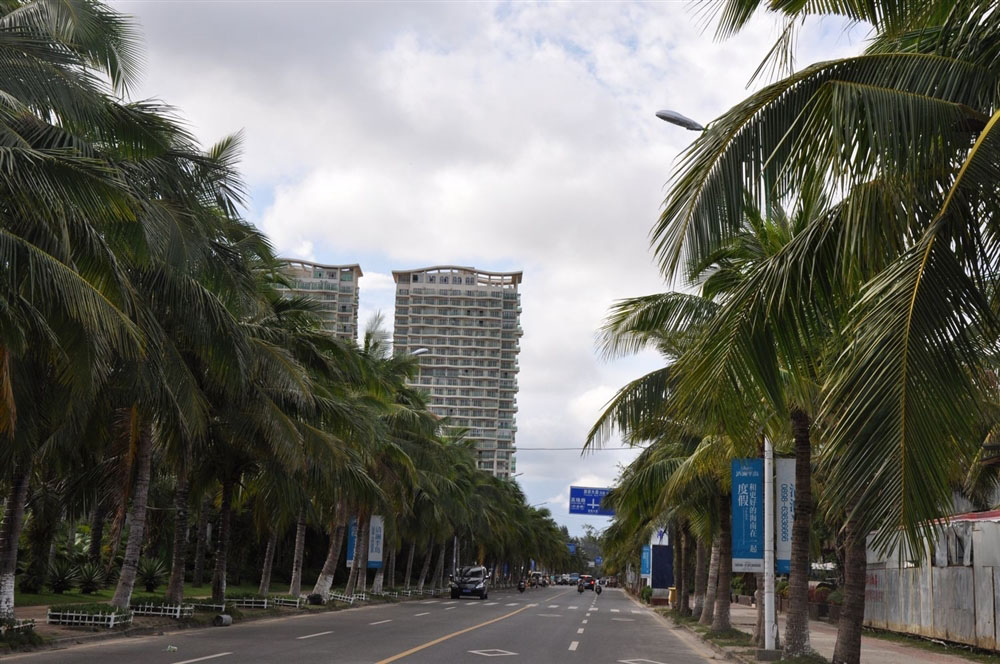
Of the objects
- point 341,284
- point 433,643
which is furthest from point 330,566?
point 341,284

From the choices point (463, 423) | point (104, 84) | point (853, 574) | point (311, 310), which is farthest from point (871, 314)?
point (463, 423)

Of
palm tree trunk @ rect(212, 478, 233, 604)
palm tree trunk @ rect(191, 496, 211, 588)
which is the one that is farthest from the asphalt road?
palm tree trunk @ rect(191, 496, 211, 588)

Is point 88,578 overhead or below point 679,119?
below

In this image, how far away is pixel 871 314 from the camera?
19.7 ft

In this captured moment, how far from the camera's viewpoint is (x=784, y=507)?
62.4 ft

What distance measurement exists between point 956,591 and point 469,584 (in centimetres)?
3869

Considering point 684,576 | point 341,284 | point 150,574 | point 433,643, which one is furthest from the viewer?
point 341,284

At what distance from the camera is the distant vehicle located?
191 feet

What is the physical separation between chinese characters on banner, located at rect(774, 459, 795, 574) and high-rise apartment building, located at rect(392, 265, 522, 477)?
5487 inches

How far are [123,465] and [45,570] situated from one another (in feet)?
39.4

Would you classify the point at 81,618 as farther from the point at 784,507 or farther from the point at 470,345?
the point at 470,345

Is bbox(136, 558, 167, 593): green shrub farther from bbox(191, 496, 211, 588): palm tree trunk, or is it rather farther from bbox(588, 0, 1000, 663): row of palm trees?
bbox(588, 0, 1000, 663): row of palm trees

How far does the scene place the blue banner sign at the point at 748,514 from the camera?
19.0 m

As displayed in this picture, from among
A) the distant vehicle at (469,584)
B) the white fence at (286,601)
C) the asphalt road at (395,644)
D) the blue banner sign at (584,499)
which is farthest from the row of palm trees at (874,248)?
the blue banner sign at (584,499)
